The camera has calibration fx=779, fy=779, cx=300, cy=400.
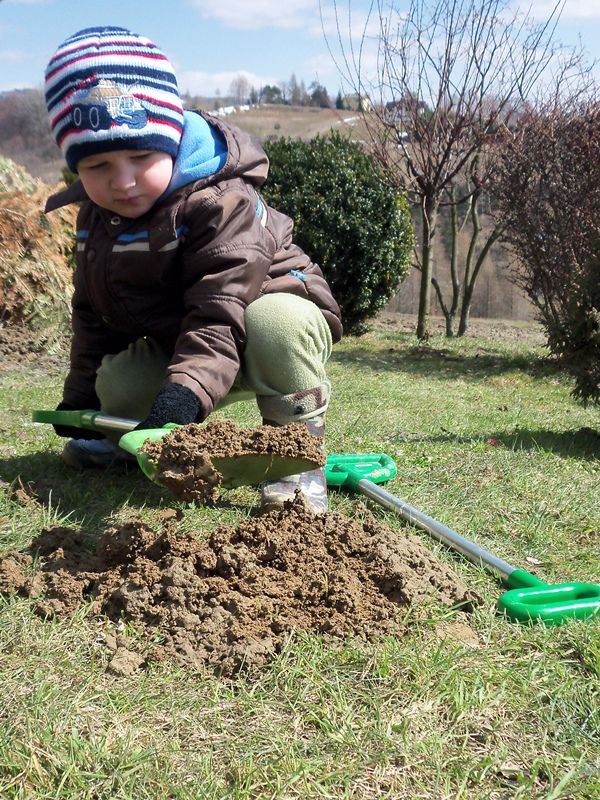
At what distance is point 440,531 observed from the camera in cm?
249

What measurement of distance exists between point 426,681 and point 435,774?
0.28 m

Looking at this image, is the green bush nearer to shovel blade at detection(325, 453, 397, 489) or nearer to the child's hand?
shovel blade at detection(325, 453, 397, 489)

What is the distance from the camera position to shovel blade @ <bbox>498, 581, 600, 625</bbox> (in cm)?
197

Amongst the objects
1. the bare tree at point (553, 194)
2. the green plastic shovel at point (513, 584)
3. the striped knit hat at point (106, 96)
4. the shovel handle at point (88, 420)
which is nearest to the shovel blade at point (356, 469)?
the green plastic shovel at point (513, 584)

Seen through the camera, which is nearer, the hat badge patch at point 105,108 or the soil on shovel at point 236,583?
the soil on shovel at point 236,583

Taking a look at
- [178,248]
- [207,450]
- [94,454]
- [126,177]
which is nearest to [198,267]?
[178,248]

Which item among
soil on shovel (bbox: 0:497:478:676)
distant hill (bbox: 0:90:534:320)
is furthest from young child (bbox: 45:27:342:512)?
distant hill (bbox: 0:90:534:320)

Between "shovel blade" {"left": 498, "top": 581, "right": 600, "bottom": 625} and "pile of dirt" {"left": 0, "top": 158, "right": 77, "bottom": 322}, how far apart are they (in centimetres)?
562

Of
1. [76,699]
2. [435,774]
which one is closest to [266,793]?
[435,774]

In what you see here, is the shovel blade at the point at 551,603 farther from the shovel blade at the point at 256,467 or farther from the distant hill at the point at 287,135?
the distant hill at the point at 287,135

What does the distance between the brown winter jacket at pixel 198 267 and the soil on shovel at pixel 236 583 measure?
0.53 m

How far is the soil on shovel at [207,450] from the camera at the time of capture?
2064 mm

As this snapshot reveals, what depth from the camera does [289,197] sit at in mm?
10438

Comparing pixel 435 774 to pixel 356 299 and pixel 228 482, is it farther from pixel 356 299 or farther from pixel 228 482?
pixel 356 299
